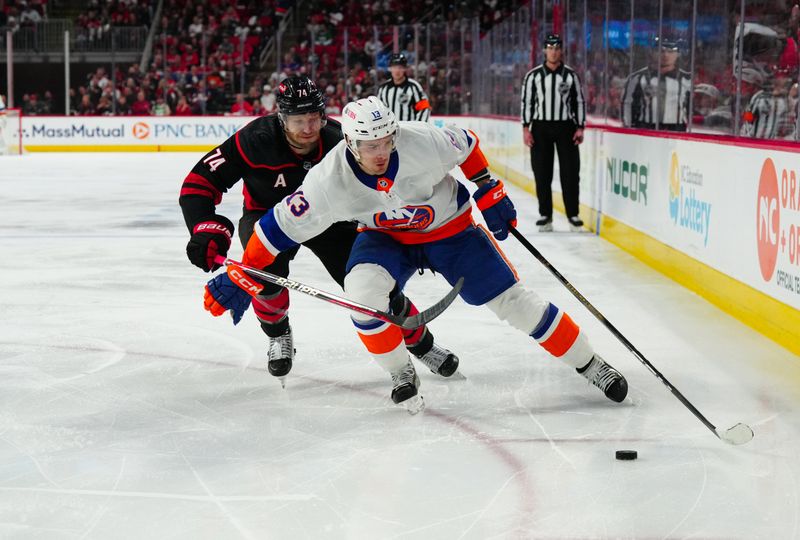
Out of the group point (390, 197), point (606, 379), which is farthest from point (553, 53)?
point (390, 197)

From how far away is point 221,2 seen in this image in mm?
22156

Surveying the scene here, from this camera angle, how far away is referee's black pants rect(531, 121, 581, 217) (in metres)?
7.59

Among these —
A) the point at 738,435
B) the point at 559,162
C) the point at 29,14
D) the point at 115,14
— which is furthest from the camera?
the point at 115,14

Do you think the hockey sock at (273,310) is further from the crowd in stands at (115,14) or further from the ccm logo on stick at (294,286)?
the crowd in stands at (115,14)

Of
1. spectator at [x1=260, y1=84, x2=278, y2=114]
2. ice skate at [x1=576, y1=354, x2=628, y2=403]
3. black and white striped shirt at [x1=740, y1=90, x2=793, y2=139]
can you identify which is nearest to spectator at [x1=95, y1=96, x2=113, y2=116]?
spectator at [x1=260, y1=84, x2=278, y2=114]

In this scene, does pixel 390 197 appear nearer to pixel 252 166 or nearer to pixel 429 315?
pixel 429 315

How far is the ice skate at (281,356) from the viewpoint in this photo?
11.6 feet

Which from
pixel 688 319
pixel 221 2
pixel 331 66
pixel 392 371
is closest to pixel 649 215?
pixel 688 319

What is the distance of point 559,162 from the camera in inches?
302

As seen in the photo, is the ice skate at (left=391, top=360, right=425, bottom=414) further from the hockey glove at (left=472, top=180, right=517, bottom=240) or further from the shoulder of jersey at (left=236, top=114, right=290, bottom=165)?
the shoulder of jersey at (left=236, top=114, right=290, bottom=165)

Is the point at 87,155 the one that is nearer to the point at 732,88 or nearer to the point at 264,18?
the point at 264,18

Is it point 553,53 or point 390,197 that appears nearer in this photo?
point 390,197

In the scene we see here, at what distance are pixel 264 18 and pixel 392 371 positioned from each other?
1891cm

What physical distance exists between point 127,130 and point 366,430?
16.0 m
